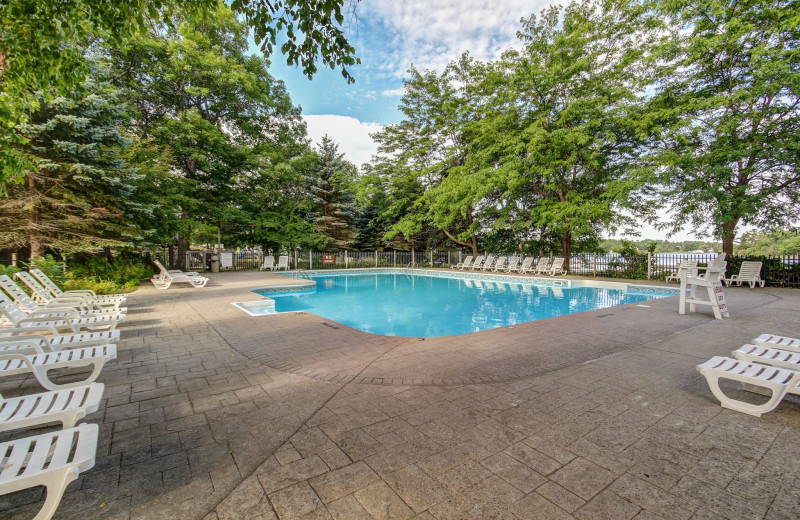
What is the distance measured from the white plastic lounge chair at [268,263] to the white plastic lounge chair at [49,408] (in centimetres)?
1721

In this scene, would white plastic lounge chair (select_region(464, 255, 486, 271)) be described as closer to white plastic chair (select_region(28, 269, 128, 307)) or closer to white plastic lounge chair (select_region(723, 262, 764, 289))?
white plastic lounge chair (select_region(723, 262, 764, 289))

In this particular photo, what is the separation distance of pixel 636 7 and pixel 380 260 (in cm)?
1779

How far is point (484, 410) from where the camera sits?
2.48 meters

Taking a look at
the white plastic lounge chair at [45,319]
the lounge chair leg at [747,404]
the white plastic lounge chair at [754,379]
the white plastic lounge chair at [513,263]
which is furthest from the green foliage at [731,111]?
the white plastic lounge chair at [45,319]

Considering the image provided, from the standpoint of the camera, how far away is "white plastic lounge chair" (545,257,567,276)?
1511 centimetres

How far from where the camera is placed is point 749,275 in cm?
1052

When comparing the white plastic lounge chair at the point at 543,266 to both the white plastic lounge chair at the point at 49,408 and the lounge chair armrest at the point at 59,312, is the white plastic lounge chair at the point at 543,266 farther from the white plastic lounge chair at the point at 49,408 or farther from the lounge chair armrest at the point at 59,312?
the white plastic lounge chair at the point at 49,408

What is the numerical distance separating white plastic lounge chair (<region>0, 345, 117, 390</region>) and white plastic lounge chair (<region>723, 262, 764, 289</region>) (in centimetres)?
1543

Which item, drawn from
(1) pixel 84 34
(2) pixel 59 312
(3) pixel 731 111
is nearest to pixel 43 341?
(2) pixel 59 312

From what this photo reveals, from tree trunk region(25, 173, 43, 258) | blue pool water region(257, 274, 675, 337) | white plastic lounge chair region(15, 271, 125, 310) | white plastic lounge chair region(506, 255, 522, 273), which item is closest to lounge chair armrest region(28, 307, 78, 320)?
white plastic lounge chair region(15, 271, 125, 310)

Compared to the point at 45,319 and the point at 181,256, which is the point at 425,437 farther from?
the point at 181,256

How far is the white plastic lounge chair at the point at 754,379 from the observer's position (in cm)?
225

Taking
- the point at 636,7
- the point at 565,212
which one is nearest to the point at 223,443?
the point at 565,212

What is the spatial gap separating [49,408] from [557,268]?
16313mm
